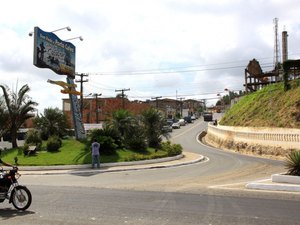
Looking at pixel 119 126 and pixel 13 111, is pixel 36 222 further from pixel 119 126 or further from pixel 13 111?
pixel 13 111

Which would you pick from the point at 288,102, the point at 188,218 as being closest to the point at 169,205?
the point at 188,218

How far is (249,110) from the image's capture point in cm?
4972

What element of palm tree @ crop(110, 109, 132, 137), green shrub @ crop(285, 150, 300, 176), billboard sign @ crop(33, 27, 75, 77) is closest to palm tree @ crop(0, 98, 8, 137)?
billboard sign @ crop(33, 27, 75, 77)

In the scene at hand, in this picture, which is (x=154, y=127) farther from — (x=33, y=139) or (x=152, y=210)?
(x=152, y=210)

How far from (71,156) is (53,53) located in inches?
351

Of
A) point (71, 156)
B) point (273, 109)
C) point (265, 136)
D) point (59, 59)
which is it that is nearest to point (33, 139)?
point (71, 156)

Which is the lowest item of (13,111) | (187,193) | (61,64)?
(187,193)

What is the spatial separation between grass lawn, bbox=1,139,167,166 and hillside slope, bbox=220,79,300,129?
1416cm

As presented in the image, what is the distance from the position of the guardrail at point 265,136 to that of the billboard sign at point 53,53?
644 inches

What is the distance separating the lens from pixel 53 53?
3356 centimetres

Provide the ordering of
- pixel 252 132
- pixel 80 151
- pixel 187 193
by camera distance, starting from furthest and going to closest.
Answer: pixel 252 132
pixel 80 151
pixel 187 193

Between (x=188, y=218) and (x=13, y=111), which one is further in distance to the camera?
(x=13, y=111)

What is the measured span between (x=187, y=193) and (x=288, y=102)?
31.1 m

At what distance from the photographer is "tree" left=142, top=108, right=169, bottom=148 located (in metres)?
33.0
